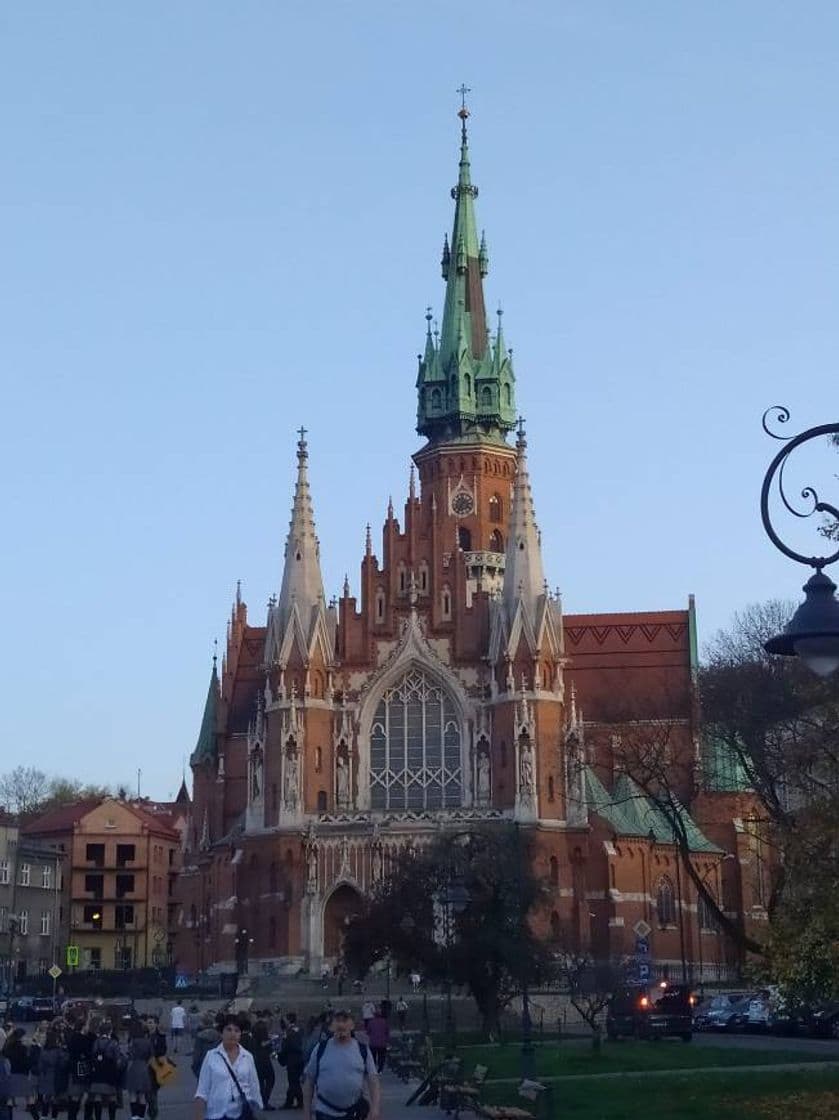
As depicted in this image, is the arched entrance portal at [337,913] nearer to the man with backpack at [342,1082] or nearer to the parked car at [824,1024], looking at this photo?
the parked car at [824,1024]

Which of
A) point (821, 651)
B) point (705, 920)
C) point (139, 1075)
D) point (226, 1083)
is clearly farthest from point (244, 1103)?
point (705, 920)

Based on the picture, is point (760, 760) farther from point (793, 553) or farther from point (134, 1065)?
point (793, 553)

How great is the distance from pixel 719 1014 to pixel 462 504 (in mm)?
43111

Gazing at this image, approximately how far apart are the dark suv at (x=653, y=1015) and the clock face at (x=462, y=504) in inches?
1841

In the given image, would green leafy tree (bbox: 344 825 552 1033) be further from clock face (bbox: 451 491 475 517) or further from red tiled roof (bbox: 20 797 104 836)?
red tiled roof (bbox: 20 797 104 836)

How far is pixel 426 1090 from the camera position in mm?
28234

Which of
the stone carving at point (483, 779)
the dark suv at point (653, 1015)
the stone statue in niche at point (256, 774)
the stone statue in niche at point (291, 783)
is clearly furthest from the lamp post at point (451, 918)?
the stone statue in niche at point (256, 774)

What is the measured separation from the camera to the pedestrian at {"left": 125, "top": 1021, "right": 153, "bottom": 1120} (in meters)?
24.2

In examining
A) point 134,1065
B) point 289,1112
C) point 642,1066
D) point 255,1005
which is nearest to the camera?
point 134,1065

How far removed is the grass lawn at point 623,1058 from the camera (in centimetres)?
3228

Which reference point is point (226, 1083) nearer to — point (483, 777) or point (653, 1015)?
point (653, 1015)

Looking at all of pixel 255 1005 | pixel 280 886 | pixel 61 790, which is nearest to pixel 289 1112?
pixel 255 1005

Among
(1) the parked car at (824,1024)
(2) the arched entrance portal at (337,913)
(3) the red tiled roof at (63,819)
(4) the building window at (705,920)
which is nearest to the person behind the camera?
(1) the parked car at (824,1024)

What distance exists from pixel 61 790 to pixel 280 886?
71.1 metres
